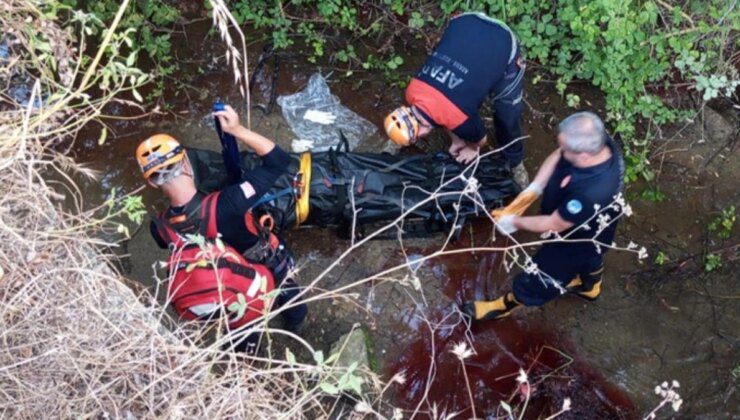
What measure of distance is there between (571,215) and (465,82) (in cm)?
121

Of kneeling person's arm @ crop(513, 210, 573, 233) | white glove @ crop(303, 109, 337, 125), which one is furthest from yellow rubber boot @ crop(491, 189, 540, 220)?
white glove @ crop(303, 109, 337, 125)

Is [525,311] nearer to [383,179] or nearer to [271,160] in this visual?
[383,179]

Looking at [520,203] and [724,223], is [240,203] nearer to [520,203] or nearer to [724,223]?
[520,203]

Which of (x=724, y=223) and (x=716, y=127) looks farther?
(x=716, y=127)

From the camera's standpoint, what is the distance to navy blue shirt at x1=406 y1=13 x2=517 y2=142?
4.45 meters

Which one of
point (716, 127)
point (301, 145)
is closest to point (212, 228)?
point (301, 145)

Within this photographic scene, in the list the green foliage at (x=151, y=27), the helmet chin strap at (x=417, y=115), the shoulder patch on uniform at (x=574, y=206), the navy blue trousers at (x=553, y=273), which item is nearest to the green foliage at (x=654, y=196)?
the navy blue trousers at (x=553, y=273)

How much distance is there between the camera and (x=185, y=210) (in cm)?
378

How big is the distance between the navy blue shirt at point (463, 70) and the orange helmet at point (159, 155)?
1.72 metres

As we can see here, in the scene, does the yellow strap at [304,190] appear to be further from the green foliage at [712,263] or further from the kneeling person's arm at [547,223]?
the green foliage at [712,263]

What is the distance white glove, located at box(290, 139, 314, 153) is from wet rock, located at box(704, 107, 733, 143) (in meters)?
3.42

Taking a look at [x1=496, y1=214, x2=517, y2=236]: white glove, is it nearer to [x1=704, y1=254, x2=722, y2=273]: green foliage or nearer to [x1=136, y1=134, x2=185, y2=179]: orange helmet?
[x1=704, y1=254, x2=722, y2=273]: green foliage

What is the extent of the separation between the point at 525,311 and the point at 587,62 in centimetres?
215

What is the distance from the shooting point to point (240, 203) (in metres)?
3.81
